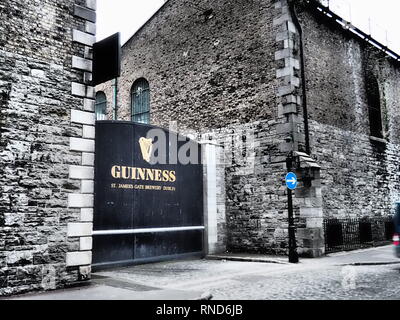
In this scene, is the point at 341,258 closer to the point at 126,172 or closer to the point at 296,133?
the point at 296,133

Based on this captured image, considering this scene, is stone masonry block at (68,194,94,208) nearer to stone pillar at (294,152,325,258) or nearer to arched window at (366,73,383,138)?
stone pillar at (294,152,325,258)

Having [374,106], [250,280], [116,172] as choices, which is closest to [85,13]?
[116,172]

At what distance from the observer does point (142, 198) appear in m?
11.8

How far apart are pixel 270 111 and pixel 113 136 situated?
5.28 metres

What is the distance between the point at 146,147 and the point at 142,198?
1.48m

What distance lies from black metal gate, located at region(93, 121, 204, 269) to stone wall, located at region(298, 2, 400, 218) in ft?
14.8

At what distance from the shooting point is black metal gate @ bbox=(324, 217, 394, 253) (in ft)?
45.5

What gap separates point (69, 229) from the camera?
8141mm

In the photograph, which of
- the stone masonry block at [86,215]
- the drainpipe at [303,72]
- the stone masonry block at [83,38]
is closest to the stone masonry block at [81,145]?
the stone masonry block at [86,215]

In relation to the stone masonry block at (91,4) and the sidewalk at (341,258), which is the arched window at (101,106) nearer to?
the sidewalk at (341,258)

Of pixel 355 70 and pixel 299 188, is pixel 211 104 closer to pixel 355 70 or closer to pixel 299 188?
pixel 299 188

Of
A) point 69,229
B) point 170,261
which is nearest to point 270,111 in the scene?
point 170,261

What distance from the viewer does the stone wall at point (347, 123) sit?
14273 millimetres

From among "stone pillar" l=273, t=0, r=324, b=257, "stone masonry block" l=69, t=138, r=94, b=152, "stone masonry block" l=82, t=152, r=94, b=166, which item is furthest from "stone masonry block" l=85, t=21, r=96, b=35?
"stone pillar" l=273, t=0, r=324, b=257
